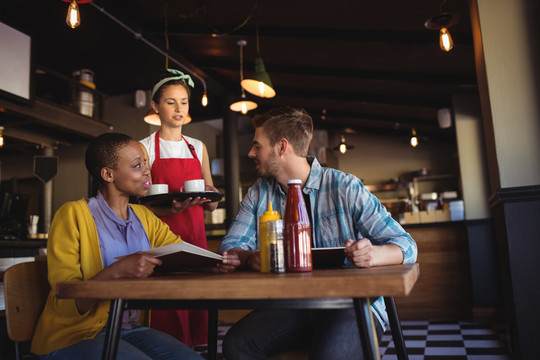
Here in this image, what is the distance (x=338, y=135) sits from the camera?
11117 millimetres

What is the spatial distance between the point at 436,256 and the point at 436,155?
6344 millimetres

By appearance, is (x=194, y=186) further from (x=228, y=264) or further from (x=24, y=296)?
(x=24, y=296)

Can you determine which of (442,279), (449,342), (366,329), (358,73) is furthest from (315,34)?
(366,329)

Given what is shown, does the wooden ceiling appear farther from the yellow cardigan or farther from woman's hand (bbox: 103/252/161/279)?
woman's hand (bbox: 103/252/161/279)

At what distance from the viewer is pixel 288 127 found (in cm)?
186

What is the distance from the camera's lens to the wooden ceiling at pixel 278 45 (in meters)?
4.40

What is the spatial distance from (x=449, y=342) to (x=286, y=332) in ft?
8.80

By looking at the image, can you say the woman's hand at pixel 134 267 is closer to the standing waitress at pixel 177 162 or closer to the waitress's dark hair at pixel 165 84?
the standing waitress at pixel 177 162

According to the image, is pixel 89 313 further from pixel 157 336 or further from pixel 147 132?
pixel 147 132

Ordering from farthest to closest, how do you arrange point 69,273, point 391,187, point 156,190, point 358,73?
1. point 391,187
2. point 358,73
3. point 156,190
4. point 69,273

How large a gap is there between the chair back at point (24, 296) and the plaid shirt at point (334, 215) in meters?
0.62

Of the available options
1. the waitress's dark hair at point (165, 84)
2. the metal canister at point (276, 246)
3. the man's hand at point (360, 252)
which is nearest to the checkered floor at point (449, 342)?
the waitress's dark hair at point (165, 84)

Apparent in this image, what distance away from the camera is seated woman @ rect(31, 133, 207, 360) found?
1.34 metres

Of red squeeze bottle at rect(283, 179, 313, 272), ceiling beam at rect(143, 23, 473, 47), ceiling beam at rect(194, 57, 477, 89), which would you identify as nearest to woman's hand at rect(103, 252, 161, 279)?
red squeeze bottle at rect(283, 179, 313, 272)
